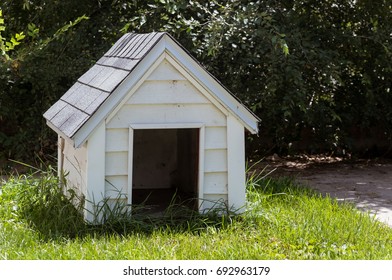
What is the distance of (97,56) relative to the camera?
25.5 feet

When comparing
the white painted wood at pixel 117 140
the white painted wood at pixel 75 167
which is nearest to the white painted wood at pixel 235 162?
the white painted wood at pixel 117 140

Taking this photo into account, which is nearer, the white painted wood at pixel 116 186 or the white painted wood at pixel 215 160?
the white painted wood at pixel 116 186

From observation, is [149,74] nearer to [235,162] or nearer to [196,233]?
[235,162]

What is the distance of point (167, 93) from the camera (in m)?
5.23

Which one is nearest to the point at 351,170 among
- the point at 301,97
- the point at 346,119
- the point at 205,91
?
the point at 346,119

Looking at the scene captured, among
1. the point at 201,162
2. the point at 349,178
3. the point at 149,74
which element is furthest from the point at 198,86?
the point at 349,178

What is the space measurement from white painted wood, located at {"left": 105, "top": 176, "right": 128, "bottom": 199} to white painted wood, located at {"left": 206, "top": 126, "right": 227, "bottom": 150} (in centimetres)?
64

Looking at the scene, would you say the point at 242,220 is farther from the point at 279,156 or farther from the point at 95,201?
the point at 279,156

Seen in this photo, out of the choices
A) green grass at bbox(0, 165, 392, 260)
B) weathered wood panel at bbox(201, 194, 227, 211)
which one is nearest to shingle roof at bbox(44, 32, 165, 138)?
green grass at bbox(0, 165, 392, 260)

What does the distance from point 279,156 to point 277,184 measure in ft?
9.47

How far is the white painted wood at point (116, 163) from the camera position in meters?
5.13

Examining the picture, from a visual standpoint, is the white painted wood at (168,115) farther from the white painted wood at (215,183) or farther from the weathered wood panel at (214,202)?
the weathered wood panel at (214,202)

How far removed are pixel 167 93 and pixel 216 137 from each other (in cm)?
47

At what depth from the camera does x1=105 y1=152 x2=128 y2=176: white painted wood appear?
513cm
